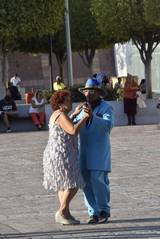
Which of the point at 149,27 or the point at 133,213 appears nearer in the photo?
the point at 133,213

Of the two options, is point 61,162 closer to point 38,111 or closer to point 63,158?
point 63,158

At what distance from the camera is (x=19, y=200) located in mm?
11297

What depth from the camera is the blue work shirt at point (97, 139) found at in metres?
9.13

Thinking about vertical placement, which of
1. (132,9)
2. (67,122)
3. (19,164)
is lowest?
(19,164)

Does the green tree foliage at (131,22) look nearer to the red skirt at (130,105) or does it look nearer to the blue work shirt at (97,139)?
the red skirt at (130,105)

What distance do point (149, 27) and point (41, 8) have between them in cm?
388

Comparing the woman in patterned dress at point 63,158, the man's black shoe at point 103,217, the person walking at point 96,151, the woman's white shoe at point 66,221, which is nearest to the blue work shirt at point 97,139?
the person walking at point 96,151

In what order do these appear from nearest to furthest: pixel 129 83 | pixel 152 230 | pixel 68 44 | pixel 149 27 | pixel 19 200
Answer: pixel 152 230, pixel 19 200, pixel 129 83, pixel 149 27, pixel 68 44

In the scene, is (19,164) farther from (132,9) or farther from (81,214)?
(132,9)

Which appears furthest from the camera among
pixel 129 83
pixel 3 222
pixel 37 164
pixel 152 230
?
pixel 129 83

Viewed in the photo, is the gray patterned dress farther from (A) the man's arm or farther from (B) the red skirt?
(B) the red skirt

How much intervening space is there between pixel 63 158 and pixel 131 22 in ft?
62.8

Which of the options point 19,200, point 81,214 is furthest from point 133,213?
point 19,200

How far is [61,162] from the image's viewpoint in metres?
9.12
